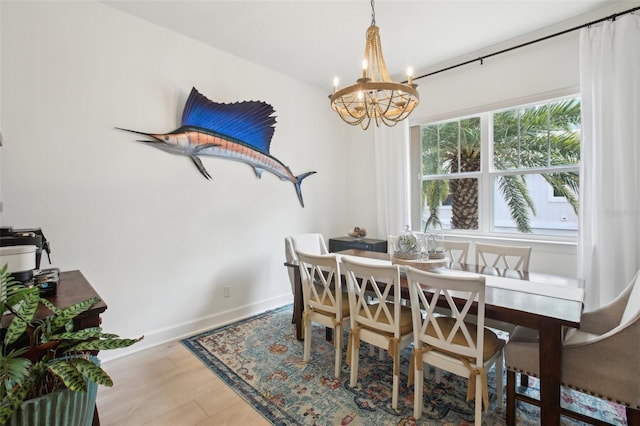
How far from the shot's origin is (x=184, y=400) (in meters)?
1.95

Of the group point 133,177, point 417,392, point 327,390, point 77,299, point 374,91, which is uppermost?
point 374,91

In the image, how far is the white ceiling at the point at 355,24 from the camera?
2.45m

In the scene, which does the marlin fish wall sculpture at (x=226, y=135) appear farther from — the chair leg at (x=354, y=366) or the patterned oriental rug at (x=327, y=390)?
the chair leg at (x=354, y=366)

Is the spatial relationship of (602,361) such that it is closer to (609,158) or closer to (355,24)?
(609,158)

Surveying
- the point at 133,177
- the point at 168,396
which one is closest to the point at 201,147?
the point at 133,177

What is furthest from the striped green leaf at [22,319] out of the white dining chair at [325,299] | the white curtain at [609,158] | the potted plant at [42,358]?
the white curtain at [609,158]

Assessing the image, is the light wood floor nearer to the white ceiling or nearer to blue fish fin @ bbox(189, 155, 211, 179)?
blue fish fin @ bbox(189, 155, 211, 179)

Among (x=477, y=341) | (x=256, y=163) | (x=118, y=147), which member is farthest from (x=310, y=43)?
(x=477, y=341)

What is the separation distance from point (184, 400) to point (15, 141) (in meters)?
2.08

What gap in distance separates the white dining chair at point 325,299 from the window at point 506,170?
2.10 metres

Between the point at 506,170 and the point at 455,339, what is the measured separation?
235 cm

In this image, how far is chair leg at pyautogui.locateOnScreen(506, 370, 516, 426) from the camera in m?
1.63

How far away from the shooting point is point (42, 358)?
99 cm

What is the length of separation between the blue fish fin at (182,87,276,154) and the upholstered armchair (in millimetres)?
2932
